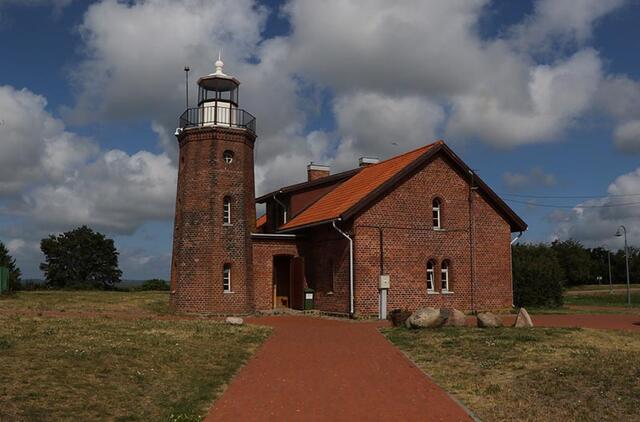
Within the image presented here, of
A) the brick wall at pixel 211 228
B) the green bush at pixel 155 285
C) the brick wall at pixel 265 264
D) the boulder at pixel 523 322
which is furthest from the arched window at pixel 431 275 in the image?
the green bush at pixel 155 285

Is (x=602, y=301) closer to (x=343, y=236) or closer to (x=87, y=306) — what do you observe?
(x=343, y=236)

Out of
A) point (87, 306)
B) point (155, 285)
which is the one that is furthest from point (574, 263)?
point (87, 306)

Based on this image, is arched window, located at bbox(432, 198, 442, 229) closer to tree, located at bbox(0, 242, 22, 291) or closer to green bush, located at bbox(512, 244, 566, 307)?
green bush, located at bbox(512, 244, 566, 307)

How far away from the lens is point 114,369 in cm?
1112

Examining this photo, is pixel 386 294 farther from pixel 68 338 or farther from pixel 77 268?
pixel 77 268

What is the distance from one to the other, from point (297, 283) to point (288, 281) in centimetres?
188

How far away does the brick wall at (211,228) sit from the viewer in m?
26.8

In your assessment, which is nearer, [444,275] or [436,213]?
[444,275]

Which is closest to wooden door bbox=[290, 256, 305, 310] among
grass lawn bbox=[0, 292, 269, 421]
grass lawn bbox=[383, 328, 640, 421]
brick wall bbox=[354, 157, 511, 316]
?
Result: brick wall bbox=[354, 157, 511, 316]

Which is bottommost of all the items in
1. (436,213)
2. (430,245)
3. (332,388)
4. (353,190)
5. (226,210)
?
(332,388)

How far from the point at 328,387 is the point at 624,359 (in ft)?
19.1

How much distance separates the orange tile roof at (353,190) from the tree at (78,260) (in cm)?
4405

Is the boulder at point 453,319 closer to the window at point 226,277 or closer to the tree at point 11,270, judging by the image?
the window at point 226,277

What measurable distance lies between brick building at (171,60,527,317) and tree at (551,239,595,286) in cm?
5748
